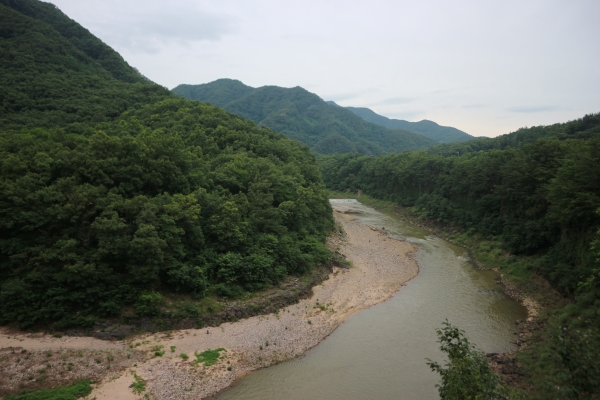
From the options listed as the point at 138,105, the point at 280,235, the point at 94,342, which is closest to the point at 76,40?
the point at 138,105

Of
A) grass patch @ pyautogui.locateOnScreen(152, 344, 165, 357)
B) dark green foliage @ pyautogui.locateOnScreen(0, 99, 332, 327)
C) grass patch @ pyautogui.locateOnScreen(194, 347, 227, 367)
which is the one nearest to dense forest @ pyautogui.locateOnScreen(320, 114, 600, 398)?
grass patch @ pyautogui.locateOnScreen(194, 347, 227, 367)

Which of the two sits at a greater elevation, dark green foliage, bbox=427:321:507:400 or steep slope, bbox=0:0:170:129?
steep slope, bbox=0:0:170:129

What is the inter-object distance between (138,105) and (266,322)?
143 feet

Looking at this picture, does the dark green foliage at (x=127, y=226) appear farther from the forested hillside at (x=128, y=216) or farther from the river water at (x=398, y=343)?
the river water at (x=398, y=343)

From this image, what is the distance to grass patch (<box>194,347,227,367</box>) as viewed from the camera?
20672 millimetres

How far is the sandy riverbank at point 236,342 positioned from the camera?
1866 cm

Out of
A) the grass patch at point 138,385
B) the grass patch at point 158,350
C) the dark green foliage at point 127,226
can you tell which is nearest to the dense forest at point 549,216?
the grass patch at point 138,385

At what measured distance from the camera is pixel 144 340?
22078 mm

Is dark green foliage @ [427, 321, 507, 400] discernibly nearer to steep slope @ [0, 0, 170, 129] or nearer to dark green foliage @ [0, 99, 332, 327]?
dark green foliage @ [0, 99, 332, 327]

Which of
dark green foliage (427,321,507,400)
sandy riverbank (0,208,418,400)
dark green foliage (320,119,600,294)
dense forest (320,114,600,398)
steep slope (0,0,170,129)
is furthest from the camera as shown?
steep slope (0,0,170,129)

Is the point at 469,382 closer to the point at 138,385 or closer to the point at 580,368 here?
the point at 580,368

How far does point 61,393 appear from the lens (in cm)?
1694

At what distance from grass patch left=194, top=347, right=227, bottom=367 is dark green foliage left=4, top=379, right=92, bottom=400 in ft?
17.4

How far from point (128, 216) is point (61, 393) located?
1121 cm
